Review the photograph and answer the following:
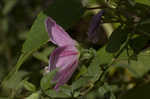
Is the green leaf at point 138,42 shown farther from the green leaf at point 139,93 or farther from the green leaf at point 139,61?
the green leaf at point 139,93

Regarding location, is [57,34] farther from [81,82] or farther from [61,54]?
[81,82]

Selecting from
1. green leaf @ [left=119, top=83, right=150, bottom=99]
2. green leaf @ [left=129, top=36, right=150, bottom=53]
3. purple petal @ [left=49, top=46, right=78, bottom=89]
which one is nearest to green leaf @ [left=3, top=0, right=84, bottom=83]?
purple petal @ [left=49, top=46, right=78, bottom=89]

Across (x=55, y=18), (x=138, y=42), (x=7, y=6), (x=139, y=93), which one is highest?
(x=55, y=18)

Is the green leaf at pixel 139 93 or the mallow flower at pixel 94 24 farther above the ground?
the mallow flower at pixel 94 24

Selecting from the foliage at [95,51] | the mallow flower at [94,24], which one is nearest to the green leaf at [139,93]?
the foliage at [95,51]

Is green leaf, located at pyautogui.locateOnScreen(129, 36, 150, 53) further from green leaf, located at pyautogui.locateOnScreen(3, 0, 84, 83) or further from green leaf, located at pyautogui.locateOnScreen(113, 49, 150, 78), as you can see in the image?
green leaf, located at pyautogui.locateOnScreen(3, 0, 84, 83)

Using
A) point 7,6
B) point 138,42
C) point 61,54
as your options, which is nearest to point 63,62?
point 61,54

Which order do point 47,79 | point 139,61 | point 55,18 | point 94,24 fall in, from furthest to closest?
point 139,61 < point 55,18 < point 94,24 < point 47,79
